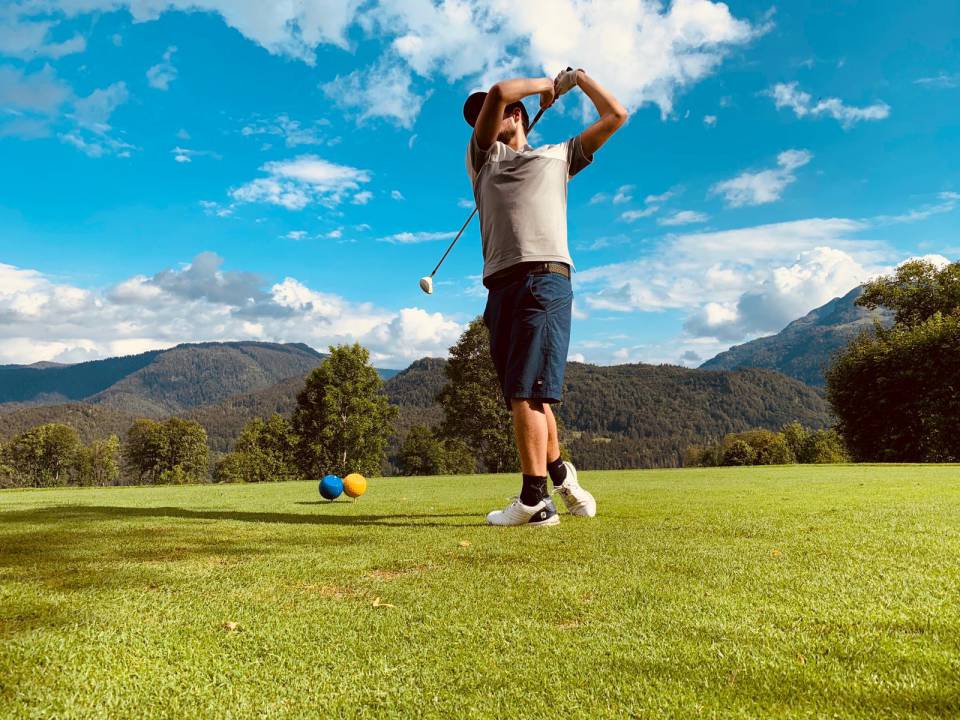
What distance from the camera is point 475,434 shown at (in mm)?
41656

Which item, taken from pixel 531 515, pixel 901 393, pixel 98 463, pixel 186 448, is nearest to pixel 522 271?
pixel 531 515

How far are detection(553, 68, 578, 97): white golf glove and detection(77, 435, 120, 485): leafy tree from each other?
10356 cm

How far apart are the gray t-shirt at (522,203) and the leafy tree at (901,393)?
116 feet

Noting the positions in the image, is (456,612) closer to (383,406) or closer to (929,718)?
(929,718)

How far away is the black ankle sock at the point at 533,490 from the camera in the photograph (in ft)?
13.6

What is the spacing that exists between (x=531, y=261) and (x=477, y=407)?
37.5 meters

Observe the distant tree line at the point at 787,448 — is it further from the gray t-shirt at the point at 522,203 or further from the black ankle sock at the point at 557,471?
the gray t-shirt at the point at 522,203

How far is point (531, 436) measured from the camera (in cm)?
428

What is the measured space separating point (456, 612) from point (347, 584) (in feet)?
2.13

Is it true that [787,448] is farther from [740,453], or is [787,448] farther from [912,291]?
[912,291]

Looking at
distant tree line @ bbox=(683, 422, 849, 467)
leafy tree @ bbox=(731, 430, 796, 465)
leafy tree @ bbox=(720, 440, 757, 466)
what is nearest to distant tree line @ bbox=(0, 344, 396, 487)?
distant tree line @ bbox=(683, 422, 849, 467)

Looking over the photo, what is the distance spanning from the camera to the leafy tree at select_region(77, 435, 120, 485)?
91719 millimetres

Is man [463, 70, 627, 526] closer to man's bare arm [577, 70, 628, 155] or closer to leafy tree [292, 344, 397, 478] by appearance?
man's bare arm [577, 70, 628, 155]

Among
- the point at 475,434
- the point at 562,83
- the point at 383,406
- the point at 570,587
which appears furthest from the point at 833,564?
the point at 383,406
